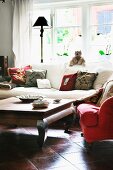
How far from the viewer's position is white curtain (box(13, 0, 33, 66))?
664cm

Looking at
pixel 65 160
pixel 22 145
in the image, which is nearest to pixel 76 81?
pixel 22 145

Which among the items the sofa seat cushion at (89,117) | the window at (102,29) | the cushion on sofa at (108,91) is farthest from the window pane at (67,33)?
the sofa seat cushion at (89,117)

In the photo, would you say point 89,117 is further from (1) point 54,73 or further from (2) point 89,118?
Result: (1) point 54,73

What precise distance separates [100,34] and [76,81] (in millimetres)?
1306

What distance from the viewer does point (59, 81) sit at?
5.91 m

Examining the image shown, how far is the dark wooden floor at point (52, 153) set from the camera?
3190mm

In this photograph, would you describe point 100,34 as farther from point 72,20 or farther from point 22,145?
point 22,145

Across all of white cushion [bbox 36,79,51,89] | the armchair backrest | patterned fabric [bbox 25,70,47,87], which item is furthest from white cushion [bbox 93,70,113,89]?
the armchair backrest

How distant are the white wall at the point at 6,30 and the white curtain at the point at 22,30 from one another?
0.22 metres

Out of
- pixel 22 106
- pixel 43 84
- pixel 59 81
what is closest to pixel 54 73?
pixel 59 81

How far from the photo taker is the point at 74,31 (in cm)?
657

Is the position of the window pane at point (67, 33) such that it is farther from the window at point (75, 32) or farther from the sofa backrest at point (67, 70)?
the sofa backrest at point (67, 70)

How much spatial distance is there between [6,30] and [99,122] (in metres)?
4.02

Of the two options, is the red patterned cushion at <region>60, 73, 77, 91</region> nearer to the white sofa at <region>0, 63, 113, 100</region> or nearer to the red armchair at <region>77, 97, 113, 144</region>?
the white sofa at <region>0, 63, 113, 100</region>
